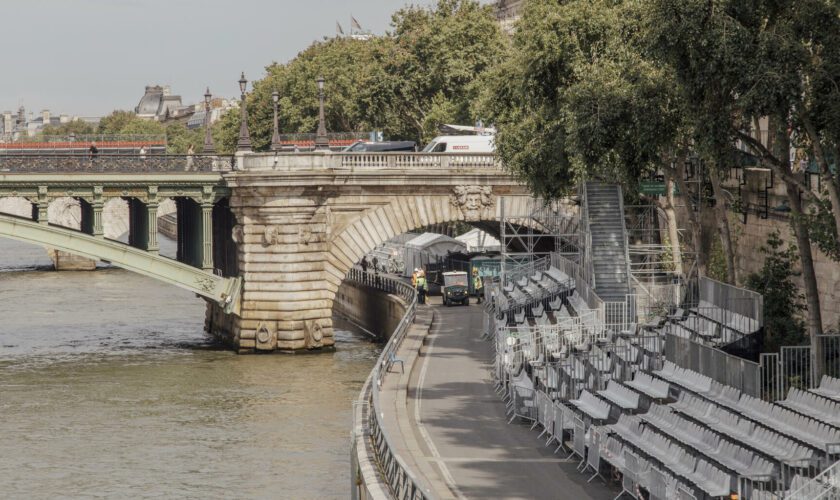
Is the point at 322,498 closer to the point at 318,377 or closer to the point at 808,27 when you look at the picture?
the point at 808,27

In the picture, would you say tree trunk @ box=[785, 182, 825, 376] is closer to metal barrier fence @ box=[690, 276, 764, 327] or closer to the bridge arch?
metal barrier fence @ box=[690, 276, 764, 327]

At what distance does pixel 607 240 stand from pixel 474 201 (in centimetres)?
816

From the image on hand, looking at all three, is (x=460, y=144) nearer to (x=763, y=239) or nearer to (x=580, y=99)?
(x=763, y=239)

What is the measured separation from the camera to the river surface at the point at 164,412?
36.4m

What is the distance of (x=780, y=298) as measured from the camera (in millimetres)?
38250

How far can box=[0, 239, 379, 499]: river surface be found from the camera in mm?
36406

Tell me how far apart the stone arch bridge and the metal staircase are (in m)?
5.06

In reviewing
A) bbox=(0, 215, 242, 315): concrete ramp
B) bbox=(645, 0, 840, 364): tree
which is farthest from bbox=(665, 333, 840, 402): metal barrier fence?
bbox=(0, 215, 242, 315): concrete ramp

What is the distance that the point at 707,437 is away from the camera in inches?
1030

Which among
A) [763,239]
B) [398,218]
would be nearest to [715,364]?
[763,239]

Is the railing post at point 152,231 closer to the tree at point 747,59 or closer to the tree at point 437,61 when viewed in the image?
the tree at point 437,61

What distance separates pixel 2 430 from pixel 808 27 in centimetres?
2499

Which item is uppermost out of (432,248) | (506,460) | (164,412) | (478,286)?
(432,248)

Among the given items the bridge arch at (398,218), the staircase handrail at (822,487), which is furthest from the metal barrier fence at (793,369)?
the bridge arch at (398,218)
